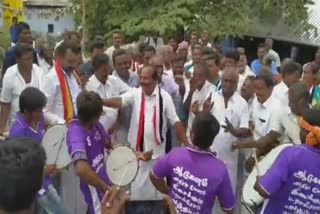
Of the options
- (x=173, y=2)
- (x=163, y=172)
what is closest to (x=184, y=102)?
(x=163, y=172)

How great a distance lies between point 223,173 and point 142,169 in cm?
206

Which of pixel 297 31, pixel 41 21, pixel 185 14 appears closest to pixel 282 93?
pixel 185 14

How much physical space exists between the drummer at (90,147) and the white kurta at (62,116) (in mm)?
1030

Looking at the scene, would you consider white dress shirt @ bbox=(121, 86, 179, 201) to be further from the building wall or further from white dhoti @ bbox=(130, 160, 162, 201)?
the building wall

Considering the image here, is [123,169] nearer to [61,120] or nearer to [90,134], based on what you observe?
[90,134]

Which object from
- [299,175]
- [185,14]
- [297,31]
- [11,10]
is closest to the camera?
[299,175]

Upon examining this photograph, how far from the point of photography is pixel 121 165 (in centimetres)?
603

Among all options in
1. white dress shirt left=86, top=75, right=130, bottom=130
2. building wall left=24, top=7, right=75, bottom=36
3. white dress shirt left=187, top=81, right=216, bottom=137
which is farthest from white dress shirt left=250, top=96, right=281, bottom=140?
building wall left=24, top=7, right=75, bottom=36

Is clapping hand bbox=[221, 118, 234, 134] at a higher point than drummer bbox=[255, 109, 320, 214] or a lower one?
lower

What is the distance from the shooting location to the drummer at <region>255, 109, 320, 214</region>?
5238 millimetres

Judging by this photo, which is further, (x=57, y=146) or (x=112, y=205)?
(x=57, y=146)

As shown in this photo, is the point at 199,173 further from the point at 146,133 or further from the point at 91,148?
the point at 146,133

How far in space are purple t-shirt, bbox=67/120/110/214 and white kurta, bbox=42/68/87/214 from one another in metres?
0.96

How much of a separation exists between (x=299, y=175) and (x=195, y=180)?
70 cm
